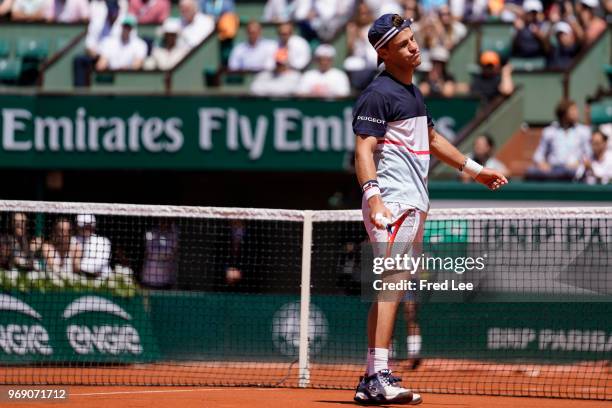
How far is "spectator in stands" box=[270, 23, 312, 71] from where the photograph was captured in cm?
1666

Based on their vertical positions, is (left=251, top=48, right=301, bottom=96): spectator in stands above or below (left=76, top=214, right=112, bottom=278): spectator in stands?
above

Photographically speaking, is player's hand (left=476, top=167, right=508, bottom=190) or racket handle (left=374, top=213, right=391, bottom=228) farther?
player's hand (left=476, top=167, right=508, bottom=190)

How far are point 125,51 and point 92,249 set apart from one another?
6.02m

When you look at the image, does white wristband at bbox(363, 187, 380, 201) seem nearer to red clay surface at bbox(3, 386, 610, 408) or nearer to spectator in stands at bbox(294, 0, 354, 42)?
red clay surface at bbox(3, 386, 610, 408)

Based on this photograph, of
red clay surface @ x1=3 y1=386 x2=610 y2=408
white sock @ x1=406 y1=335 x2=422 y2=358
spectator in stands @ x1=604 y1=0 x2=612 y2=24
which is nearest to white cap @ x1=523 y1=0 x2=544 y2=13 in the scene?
spectator in stands @ x1=604 y1=0 x2=612 y2=24

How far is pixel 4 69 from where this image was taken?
1745cm

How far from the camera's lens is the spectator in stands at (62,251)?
11.7 metres

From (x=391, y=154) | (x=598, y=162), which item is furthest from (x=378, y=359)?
(x=598, y=162)

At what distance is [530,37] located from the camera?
649 inches

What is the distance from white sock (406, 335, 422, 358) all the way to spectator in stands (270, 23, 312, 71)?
6220 millimetres

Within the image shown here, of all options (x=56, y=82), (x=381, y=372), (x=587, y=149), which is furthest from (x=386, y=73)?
(x=56, y=82)

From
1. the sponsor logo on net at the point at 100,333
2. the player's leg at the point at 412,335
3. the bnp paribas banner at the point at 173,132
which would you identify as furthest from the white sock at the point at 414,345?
the bnp paribas banner at the point at 173,132

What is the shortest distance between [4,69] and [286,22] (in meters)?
3.89

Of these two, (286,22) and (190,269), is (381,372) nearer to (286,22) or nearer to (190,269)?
(190,269)
